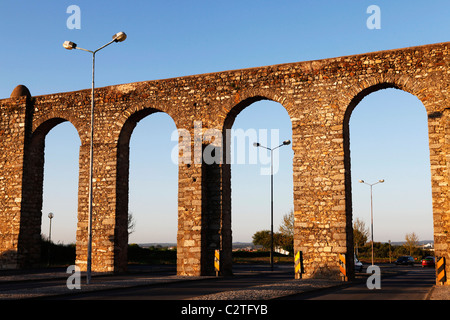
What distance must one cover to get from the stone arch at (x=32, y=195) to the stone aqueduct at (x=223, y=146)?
2.0 inches

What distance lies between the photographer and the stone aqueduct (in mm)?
18547

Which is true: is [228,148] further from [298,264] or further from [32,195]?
[32,195]

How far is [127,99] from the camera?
22.7 meters

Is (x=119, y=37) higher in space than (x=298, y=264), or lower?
higher

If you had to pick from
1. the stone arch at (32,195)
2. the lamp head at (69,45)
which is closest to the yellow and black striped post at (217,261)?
the lamp head at (69,45)

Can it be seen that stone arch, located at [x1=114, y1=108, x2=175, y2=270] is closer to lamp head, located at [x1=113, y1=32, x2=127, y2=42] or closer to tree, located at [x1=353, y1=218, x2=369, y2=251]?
lamp head, located at [x1=113, y1=32, x2=127, y2=42]

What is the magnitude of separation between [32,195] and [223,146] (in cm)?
1010

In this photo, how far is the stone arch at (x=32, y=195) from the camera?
24375mm

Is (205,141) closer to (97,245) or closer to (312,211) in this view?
(312,211)

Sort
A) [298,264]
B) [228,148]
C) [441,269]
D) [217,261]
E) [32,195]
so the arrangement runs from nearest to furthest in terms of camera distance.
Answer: [441,269]
[298,264]
[217,261]
[228,148]
[32,195]

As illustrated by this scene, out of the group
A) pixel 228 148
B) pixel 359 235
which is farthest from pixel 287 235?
pixel 228 148

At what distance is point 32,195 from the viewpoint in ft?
81.6
